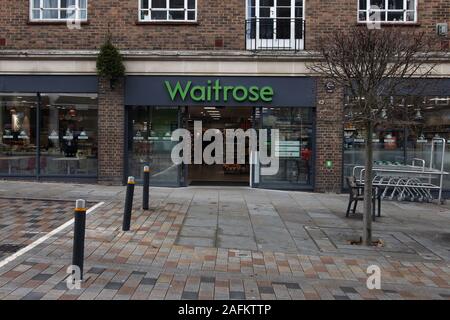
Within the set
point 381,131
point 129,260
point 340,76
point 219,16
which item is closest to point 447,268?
point 340,76

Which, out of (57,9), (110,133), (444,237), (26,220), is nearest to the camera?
(26,220)

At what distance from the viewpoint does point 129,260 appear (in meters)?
6.74

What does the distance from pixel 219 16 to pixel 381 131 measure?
571 cm

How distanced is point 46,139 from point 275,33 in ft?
24.1

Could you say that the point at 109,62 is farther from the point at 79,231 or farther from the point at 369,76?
the point at 79,231

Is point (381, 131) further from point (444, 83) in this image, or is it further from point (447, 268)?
point (447, 268)

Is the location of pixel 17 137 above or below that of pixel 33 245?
above

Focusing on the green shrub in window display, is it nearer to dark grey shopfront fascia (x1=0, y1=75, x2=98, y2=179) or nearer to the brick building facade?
the brick building facade

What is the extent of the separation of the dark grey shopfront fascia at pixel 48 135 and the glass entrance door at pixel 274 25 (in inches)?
198

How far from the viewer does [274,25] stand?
14.6 meters

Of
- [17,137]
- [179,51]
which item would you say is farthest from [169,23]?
[17,137]

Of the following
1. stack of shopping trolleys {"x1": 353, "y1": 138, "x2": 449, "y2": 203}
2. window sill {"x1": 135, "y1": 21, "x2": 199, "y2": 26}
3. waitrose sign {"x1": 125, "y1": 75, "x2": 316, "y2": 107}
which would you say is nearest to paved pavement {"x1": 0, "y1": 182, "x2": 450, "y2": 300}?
stack of shopping trolleys {"x1": 353, "y1": 138, "x2": 449, "y2": 203}

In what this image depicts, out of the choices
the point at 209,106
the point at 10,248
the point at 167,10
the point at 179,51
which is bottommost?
the point at 10,248

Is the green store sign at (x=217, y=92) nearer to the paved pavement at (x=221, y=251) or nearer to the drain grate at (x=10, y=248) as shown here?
the paved pavement at (x=221, y=251)
